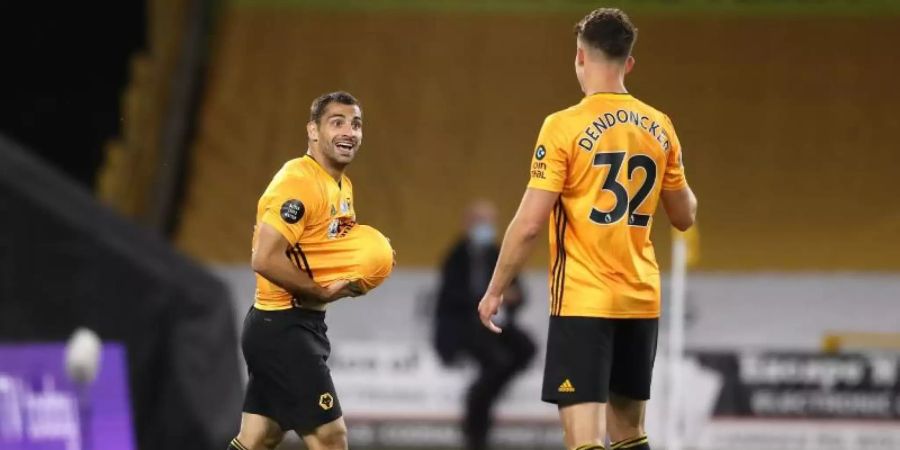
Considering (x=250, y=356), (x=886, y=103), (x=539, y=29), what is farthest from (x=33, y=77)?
(x=250, y=356)

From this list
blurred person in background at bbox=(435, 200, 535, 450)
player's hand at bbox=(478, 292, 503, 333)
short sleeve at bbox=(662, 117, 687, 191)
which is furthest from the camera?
blurred person in background at bbox=(435, 200, 535, 450)

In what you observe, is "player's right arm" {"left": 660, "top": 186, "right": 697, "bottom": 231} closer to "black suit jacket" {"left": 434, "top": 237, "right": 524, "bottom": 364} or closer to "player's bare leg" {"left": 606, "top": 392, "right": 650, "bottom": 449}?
"player's bare leg" {"left": 606, "top": 392, "right": 650, "bottom": 449}

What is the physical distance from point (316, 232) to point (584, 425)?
3.87 feet

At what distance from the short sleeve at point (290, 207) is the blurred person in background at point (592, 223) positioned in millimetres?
735

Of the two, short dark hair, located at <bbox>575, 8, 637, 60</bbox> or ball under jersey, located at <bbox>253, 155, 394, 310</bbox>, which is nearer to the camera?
short dark hair, located at <bbox>575, 8, 637, 60</bbox>

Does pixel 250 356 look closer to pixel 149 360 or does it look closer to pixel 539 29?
pixel 149 360

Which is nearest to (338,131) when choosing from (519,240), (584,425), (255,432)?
(519,240)

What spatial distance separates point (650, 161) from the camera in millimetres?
5527

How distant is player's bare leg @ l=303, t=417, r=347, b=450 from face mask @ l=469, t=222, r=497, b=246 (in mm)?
6372

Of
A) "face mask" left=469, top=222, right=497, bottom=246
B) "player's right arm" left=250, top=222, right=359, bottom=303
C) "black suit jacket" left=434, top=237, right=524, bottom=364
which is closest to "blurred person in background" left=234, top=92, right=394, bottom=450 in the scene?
"player's right arm" left=250, top=222, right=359, bottom=303

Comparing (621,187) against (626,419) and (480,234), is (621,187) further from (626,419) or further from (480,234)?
(480,234)

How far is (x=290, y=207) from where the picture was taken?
572cm

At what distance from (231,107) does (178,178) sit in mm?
1071

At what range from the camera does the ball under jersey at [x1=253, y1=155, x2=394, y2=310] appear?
5.74 metres
